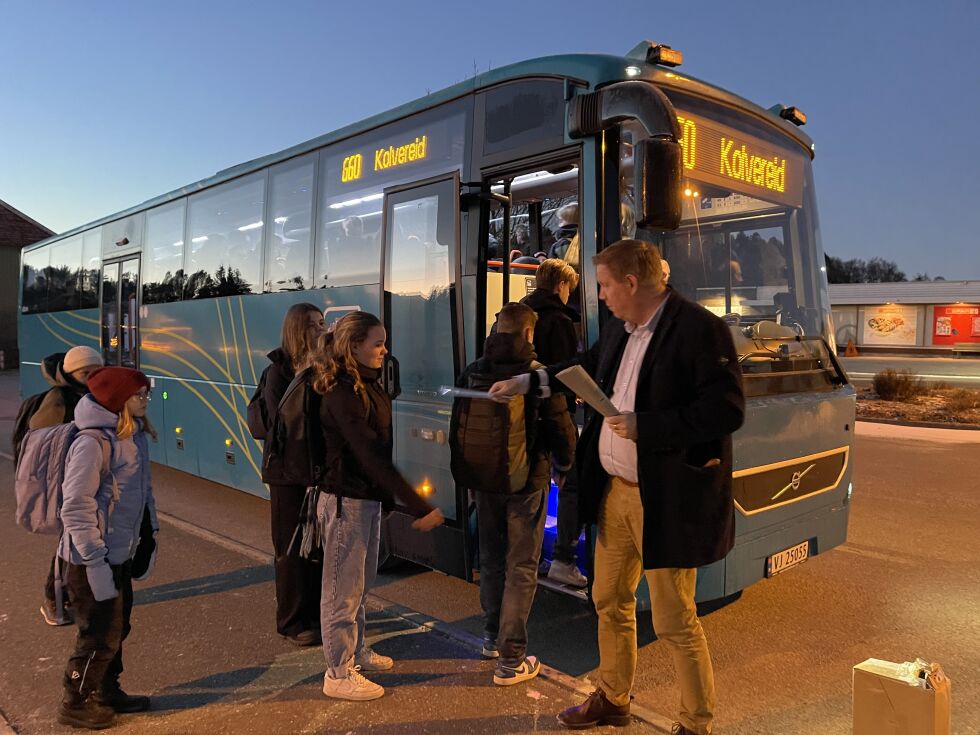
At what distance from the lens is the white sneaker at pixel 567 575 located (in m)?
4.29

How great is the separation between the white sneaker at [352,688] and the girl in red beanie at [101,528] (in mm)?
987

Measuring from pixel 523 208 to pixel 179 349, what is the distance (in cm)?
422

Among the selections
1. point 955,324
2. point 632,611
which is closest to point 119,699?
point 632,611

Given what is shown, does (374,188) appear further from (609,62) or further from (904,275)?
(904,275)

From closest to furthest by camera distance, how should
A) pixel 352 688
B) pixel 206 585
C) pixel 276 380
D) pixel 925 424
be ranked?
1. pixel 352 688
2. pixel 276 380
3. pixel 206 585
4. pixel 925 424

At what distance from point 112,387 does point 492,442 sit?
5.72 ft

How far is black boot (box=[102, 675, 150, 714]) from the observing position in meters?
3.61

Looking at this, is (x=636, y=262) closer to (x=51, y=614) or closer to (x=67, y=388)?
(x=67, y=388)

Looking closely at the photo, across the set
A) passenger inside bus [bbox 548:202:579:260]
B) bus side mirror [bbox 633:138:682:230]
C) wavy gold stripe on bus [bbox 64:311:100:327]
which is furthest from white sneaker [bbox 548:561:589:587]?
wavy gold stripe on bus [bbox 64:311:100:327]

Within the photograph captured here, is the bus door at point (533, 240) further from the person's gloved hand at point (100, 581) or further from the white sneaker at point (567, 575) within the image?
the person's gloved hand at point (100, 581)

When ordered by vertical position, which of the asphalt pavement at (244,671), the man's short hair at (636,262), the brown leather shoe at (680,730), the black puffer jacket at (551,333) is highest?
the man's short hair at (636,262)

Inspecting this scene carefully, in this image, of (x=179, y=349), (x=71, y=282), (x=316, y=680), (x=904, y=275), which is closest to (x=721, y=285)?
(x=316, y=680)

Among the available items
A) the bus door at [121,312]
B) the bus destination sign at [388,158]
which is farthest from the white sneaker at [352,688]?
the bus door at [121,312]

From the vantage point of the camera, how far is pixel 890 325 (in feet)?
150
